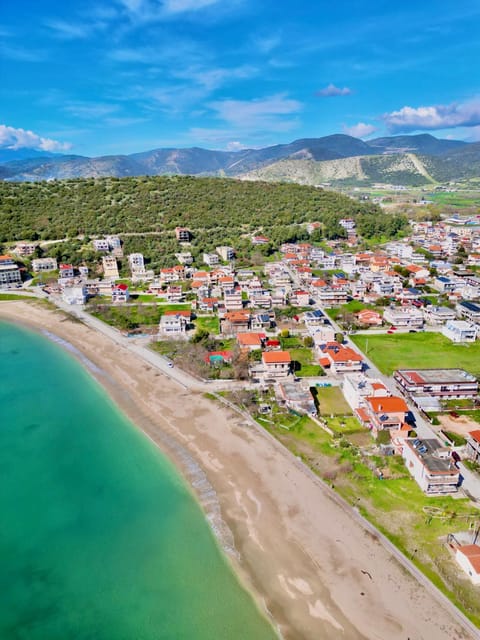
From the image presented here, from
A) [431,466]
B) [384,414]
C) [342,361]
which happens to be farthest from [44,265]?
[431,466]

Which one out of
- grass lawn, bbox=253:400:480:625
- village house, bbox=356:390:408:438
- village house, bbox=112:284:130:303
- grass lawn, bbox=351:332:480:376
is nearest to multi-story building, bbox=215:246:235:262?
village house, bbox=112:284:130:303

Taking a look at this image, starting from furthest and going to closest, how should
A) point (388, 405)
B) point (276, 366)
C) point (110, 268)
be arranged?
1. point (110, 268)
2. point (276, 366)
3. point (388, 405)

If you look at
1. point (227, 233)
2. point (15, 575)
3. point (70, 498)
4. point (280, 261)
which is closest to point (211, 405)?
point (70, 498)

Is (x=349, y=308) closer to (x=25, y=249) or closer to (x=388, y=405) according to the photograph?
(x=388, y=405)

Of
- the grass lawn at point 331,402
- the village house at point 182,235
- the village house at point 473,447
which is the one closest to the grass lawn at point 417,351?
the grass lawn at point 331,402

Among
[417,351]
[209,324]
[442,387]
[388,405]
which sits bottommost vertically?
[442,387]
